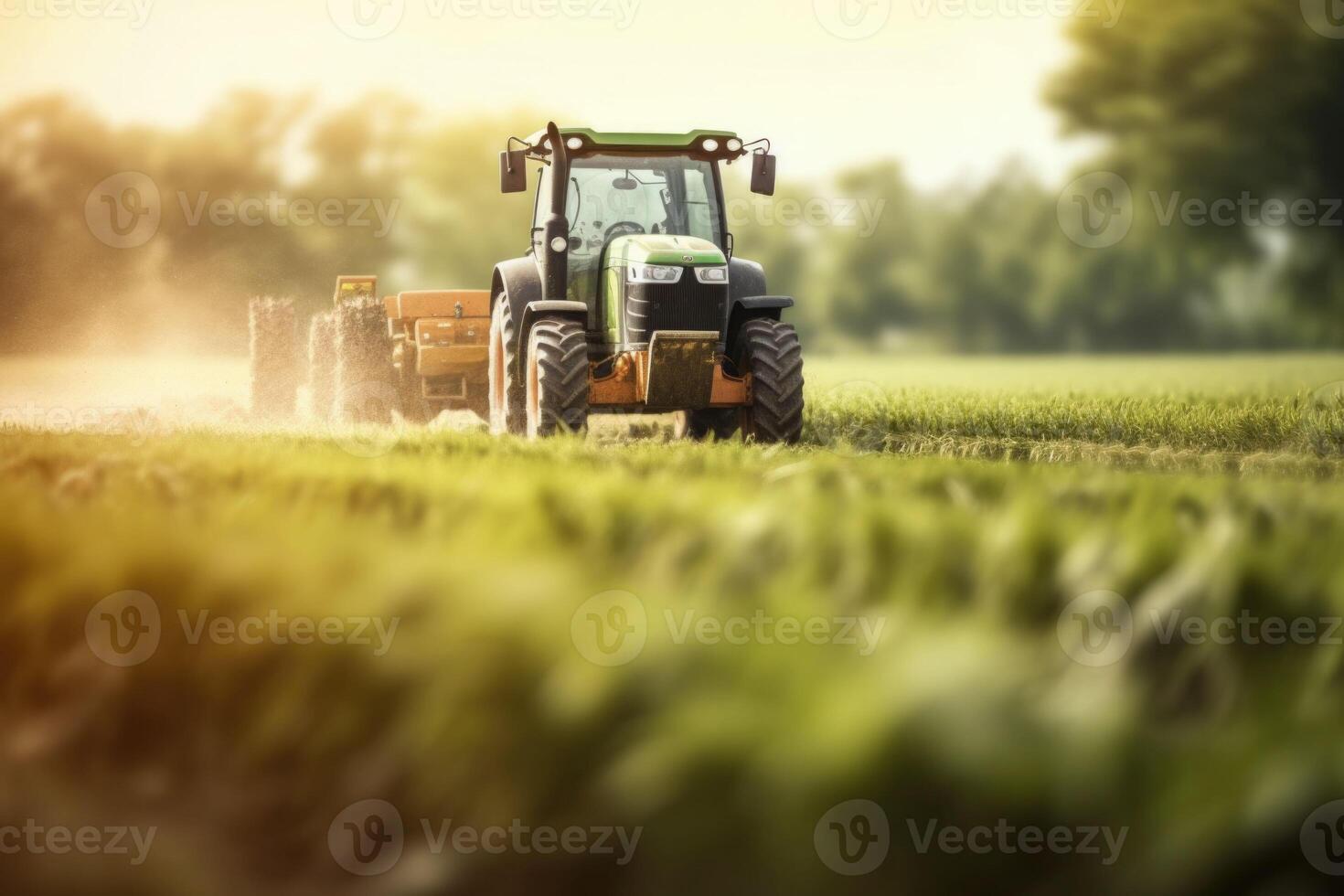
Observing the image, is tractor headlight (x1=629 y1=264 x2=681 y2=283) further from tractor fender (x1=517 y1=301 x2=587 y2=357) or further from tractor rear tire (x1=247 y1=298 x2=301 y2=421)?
tractor rear tire (x1=247 y1=298 x2=301 y2=421)

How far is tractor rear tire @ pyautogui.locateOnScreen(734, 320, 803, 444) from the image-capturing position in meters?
9.48

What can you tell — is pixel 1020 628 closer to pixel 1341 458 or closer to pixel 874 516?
pixel 874 516

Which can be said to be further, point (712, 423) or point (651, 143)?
point (712, 423)

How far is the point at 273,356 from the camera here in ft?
49.7

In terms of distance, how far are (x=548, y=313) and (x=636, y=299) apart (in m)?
0.68

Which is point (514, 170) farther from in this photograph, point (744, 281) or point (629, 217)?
point (744, 281)

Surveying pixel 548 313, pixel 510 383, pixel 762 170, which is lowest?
pixel 510 383

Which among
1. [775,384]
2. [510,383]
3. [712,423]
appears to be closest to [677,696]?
[775,384]

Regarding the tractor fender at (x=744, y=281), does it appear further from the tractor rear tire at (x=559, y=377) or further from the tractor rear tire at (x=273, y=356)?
the tractor rear tire at (x=273, y=356)

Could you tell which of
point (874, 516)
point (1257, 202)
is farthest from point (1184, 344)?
point (874, 516)

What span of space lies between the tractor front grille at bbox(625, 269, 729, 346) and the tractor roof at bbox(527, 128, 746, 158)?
1039 mm

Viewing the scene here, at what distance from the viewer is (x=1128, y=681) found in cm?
166

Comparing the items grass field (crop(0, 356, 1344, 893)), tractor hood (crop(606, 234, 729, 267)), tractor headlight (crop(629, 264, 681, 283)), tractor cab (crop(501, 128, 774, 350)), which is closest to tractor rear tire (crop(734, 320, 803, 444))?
tractor cab (crop(501, 128, 774, 350))

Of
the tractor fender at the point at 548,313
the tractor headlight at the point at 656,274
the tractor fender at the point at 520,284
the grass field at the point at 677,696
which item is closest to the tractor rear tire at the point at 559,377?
the tractor fender at the point at 548,313
